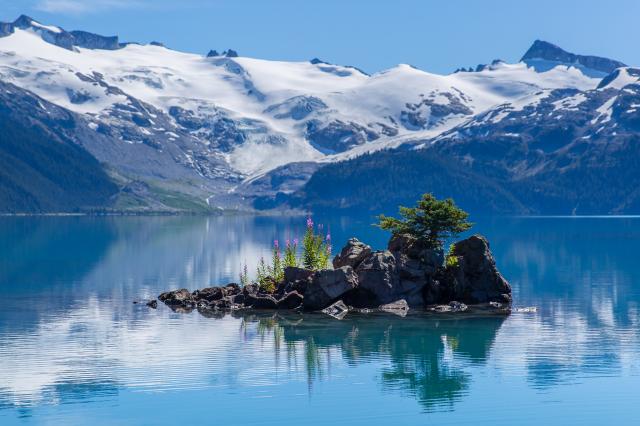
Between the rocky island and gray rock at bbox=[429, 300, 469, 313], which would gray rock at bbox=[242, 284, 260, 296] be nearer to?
the rocky island

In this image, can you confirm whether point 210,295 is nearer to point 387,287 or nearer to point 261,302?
point 261,302

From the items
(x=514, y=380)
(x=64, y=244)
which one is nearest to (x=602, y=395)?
(x=514, y=380)

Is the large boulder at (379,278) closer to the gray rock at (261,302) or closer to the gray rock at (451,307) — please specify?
the gray rock at (451,307)

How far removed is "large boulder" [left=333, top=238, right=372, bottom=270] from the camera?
77.5 meters

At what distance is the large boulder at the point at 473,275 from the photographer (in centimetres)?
7619

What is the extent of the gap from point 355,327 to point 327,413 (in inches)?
924

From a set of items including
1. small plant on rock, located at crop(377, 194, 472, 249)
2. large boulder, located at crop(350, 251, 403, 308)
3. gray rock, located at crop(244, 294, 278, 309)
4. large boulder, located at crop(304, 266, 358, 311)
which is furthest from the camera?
small plant on rock, located at crop(377, 194, 472, 249)

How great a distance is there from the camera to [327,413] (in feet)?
132

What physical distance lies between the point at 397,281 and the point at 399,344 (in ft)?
56.9

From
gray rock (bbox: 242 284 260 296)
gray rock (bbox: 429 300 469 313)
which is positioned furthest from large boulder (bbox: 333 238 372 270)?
gray rock (bbox: 429 300 469 313)

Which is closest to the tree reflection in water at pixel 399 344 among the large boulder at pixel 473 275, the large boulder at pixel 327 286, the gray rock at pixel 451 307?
the large boulder at pixel 327 286

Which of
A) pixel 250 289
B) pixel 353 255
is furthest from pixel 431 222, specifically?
pixel 250 289

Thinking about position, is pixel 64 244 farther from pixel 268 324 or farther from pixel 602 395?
pixel 602 395

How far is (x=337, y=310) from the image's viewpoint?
232 ft
